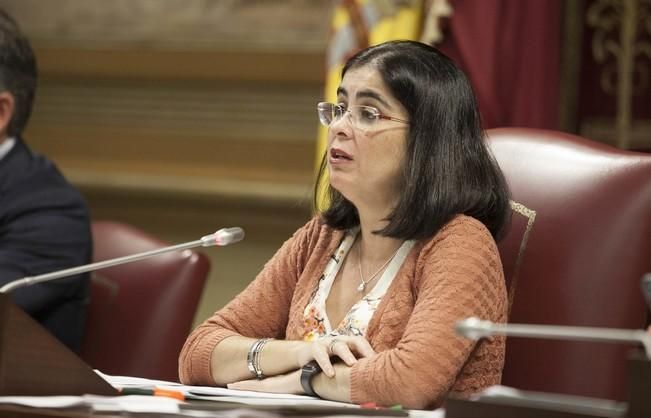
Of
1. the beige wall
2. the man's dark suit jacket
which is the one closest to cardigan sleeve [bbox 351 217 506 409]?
the man's dark suit jacket

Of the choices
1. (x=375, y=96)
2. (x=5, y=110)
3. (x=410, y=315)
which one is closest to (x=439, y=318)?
(x=410, y=315)

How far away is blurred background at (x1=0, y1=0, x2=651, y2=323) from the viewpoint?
3.76 metres

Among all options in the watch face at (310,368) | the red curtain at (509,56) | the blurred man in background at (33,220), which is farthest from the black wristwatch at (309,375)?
the red curtain at (509,56)

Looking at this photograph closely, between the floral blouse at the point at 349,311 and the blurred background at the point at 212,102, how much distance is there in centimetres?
165

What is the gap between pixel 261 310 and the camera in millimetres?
2352

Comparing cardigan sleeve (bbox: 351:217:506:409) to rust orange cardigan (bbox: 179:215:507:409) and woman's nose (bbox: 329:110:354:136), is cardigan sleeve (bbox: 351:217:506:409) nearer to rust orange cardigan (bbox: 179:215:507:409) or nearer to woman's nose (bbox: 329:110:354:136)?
rust orange cardigan (bbox: 179:215:507:409)

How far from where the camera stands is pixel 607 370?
2.19 metres

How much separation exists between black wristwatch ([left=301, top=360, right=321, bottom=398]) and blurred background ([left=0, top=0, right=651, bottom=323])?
195cm

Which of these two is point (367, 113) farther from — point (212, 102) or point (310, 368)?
point (212, 102)

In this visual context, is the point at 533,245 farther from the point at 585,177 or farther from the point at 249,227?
the point at 249,227

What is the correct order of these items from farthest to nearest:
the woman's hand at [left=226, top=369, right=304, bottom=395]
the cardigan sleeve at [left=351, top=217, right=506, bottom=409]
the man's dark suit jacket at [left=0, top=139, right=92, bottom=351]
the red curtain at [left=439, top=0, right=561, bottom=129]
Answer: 1. the red curtain at [left=439, top=0, right=561, bottom=129]
2. the man's dark suit jacket at [left=0, top=139, right=92, bottom=351]
3. the woman's hand at [left=226, top=369, right=304, bottom=395]
4. the cardigan sleeve at [left=351, top=217, right=506, bottom=409]

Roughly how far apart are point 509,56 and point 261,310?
1372mm

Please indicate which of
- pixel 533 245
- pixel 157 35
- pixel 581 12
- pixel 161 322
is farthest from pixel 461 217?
pixel 157 35

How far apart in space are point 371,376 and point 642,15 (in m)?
2.15
